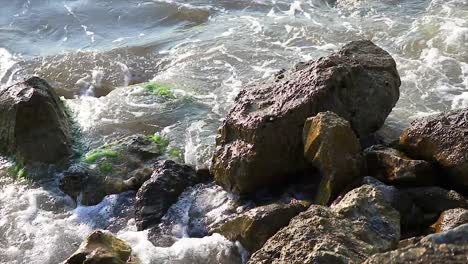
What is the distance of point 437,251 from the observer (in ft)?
9.38

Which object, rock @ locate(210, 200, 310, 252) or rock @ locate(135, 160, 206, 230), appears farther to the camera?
rock @ locate(135, 160, 206, 230)

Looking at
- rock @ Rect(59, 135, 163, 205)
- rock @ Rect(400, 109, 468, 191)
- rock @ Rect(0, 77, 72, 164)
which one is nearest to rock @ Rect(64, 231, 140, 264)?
rock @ Rect(59, 135, 163, 205)

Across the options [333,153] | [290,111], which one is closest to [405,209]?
[333,153]

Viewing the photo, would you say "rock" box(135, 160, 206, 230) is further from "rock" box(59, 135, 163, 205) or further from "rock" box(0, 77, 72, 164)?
"rock" box(0, 77, 72, 164)

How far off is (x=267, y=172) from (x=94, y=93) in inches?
179

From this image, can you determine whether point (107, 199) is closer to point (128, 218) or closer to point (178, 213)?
point (128, 218)

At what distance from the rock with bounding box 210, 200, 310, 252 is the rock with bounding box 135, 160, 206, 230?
3.79ft

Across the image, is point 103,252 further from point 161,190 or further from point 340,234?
point 340,234

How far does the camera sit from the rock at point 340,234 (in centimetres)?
420

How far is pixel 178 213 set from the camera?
6.22m

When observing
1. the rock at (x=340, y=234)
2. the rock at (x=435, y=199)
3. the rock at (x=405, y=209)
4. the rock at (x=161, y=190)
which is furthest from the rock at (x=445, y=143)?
the rock at (x=161, y=190)

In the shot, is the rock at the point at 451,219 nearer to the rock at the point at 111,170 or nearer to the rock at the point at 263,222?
the rock at the point at 263,222

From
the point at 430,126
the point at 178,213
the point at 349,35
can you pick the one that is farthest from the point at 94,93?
the point at 430,126

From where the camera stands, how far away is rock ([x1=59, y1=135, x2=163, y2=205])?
677 cm
